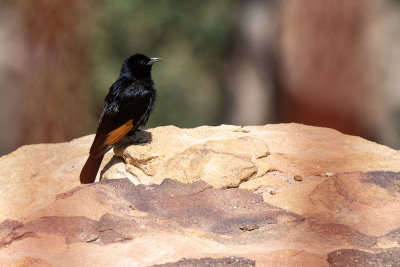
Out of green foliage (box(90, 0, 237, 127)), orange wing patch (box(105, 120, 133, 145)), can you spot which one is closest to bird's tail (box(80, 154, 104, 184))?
orange wing patch (box(105, 120, 133, 145))

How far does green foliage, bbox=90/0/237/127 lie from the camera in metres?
7.07

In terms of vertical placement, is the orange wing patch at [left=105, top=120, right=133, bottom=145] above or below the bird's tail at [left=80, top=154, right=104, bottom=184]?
above

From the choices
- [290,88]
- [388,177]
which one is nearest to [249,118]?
[388,177]

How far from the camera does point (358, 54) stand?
0.38 meters

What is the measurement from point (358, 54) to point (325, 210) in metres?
1.13

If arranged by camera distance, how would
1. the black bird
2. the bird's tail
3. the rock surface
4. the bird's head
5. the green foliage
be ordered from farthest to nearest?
the green foliage < the bird's head < the black bird < the bird's tail < the rock surface

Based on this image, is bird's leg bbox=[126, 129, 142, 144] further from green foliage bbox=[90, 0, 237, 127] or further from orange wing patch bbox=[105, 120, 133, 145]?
green foliage bbox=[90, 0, 237, 127]

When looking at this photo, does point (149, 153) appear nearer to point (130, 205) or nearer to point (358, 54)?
point (130, 205)

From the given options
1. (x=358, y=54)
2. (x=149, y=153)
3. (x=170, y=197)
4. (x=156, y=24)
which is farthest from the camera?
(x=156, y=24)

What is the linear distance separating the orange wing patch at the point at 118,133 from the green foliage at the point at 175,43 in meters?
4.28

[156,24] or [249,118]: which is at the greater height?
[156,24]

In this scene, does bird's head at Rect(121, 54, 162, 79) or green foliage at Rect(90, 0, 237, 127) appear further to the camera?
green foliage at Rect(90, 0, 237, 127)

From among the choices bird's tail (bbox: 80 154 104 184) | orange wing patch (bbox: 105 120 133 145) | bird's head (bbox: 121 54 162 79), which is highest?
bird's head (bbox: 121 54 162 79)

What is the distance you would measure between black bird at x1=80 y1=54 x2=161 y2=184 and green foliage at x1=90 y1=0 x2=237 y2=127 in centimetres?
373
